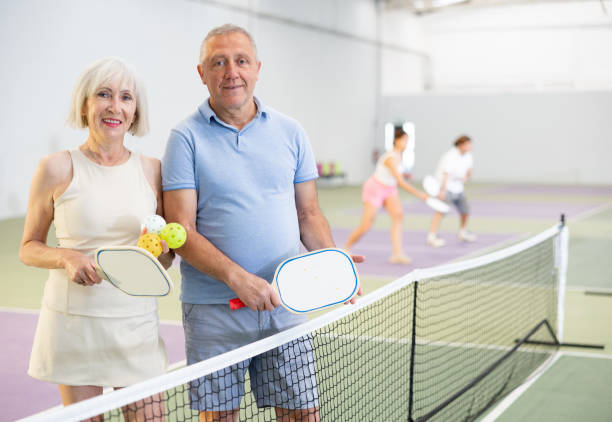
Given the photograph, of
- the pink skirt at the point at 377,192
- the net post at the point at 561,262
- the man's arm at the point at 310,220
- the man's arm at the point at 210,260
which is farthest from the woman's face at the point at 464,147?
the man's arm at the point at 210,260

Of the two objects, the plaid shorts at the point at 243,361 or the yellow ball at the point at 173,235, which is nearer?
the yellow ball at the point at 173,235

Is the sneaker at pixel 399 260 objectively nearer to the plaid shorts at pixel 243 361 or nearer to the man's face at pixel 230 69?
the plaid shorts at pixel 243 361

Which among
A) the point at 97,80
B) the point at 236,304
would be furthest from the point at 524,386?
the point at 97,80

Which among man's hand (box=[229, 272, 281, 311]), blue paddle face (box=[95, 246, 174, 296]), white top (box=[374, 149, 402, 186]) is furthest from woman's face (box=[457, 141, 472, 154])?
blue paddle face (box=[95, 246, 174, 296])

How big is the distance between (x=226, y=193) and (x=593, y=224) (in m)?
12.5

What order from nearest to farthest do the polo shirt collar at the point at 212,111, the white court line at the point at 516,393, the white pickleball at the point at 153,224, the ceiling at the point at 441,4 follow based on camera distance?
the white pickleball at the point at 153,224, the polo shirt collar at the point at 212,111, the white court line at the point at 516,393, the ceiling at the point at 441,4

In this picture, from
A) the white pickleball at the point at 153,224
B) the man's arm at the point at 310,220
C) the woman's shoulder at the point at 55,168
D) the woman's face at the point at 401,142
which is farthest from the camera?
the woman's face at the point at 401,142

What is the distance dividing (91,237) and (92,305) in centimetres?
22

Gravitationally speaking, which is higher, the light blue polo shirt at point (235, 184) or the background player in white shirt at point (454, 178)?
the light blue polo shirt at point (235, 184)

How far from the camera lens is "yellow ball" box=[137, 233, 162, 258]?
232 centimetres

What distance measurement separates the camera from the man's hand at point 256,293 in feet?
8.06

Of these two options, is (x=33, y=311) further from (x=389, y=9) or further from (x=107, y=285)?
(x=389, y=9)

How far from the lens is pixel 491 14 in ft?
92.9

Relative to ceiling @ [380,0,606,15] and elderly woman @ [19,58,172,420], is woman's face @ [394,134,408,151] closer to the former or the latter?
elderly woman @ [19,58,172,420]
